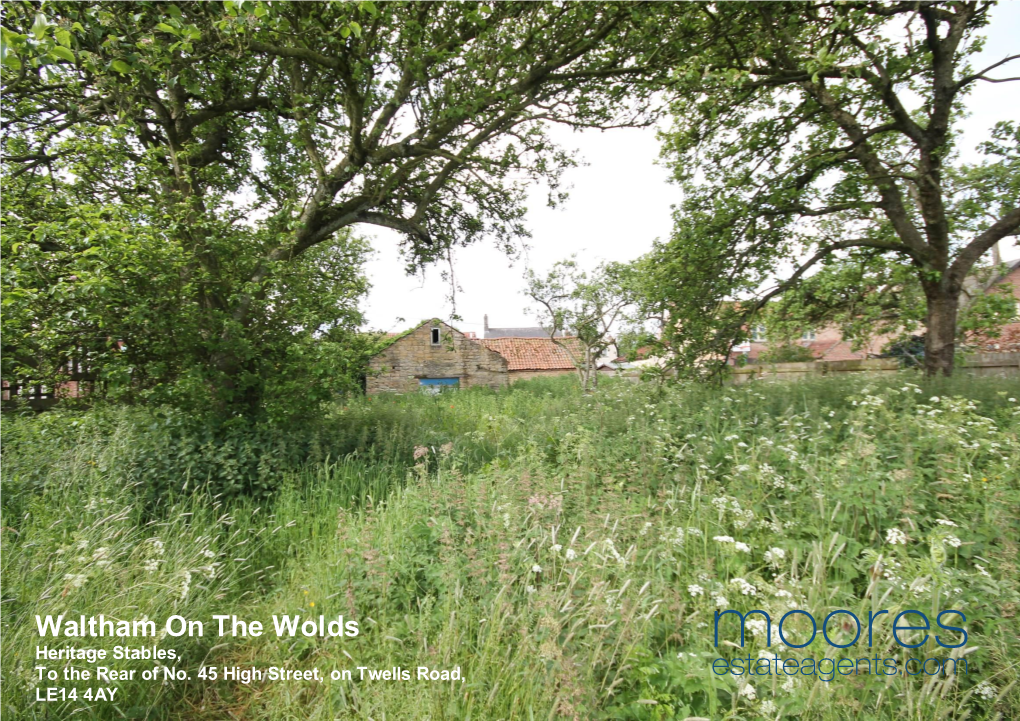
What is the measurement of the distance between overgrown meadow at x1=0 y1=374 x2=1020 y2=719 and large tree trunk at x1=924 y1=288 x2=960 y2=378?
8.17ft

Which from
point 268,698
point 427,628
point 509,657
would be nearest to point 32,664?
point 268,698

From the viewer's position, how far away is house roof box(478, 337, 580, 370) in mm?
37312

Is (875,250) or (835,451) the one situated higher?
(875,250)

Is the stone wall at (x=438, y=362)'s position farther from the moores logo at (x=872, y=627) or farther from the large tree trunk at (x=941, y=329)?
the moores logo at (x=872, y=627)

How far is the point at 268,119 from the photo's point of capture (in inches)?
300

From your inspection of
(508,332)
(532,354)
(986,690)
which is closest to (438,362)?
(532,354)

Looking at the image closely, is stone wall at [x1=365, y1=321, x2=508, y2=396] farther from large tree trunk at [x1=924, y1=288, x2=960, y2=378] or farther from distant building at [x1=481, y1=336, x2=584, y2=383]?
large tree trunk at [x1=924, y1=288, x2=960, y2=378]

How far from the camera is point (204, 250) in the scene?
5629 mm

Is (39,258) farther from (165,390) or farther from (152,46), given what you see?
(152,46)

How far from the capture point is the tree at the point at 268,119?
530 cm

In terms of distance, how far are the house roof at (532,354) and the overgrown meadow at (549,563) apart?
31.5 meters

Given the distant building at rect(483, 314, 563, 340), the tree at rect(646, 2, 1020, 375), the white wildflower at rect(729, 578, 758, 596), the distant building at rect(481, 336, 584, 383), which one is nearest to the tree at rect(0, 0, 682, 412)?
the tree at rect(646, 2, 1020, 375)

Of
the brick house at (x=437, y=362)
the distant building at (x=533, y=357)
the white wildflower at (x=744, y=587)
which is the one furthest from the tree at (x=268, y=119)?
the distant building at (x=533, y=357)

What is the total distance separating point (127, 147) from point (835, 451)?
8.52m
